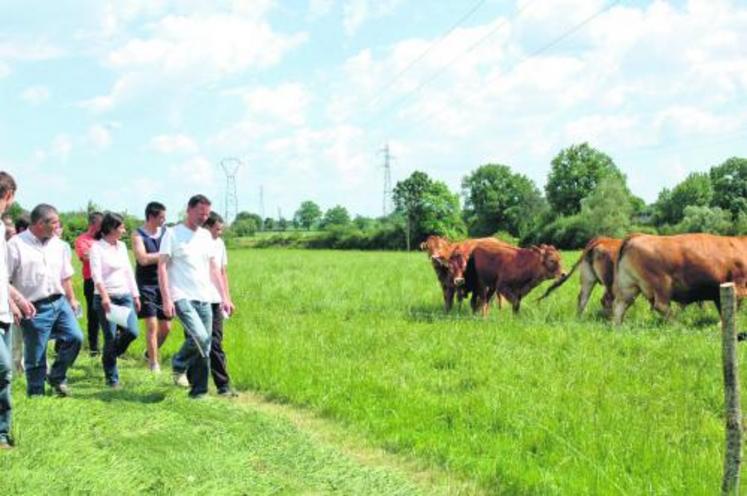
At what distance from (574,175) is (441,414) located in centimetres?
6909

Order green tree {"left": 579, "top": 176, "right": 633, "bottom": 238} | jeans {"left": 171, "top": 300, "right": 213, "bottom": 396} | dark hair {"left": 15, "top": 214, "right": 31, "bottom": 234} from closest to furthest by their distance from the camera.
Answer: jeans {"left": 171, "top": 300, "right": 213, "bottom": 396} → dark hair {"left": 15, "top": 214, "right": 31, "bottom": 234} → green tree {"left": 579, "top": 176, "right": 633, "bottom": 238}

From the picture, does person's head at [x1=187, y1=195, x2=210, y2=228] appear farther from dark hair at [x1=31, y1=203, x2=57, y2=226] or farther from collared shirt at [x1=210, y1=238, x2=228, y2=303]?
dark hair at [x1=31, y1=203, x2=57, y2=226]

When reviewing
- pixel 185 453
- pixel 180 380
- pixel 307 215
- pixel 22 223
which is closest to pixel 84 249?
pixel 22 223

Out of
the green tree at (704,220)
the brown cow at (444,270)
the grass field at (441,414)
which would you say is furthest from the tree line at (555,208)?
the grass field at (441,414)

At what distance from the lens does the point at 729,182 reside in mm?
66625

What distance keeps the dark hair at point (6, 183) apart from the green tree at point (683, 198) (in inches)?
2553

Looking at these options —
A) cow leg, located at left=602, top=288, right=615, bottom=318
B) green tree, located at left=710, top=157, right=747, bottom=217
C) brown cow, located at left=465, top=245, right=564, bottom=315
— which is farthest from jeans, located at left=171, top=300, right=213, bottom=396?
green tree, located at left=710, top=157, right=747, bottom=217

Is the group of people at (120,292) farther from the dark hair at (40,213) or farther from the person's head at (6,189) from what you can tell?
the person's head at (6,189)

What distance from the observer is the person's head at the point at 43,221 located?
6.48m

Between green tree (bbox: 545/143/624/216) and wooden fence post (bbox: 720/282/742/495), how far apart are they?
68.4 meters

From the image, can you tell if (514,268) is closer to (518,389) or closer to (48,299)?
(518,389)

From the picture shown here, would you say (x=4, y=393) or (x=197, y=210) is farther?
(x=197, y=210)

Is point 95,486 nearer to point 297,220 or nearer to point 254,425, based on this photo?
point 254,425

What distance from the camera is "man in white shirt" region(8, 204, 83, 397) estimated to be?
6.47 m
